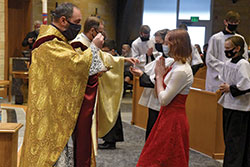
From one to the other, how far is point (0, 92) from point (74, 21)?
24.5 feet

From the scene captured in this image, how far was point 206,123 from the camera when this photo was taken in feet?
19.5

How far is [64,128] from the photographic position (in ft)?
11.3

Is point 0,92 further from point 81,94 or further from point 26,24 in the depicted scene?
point 81,94

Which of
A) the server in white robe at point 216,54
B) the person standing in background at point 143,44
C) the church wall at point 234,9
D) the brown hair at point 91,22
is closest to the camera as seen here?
the brown hair at point 91,22

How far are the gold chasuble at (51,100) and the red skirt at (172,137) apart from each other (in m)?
0.74

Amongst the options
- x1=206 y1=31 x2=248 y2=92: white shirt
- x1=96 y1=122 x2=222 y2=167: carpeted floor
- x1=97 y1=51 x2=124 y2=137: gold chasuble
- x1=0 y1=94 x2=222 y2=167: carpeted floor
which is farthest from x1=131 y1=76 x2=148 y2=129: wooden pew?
x1=97 y1=51 x2=124 y2=137: gold chasuble

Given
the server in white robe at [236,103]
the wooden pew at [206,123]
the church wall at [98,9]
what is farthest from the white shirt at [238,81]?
the church wall at [98,9]

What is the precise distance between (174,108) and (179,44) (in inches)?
20.6

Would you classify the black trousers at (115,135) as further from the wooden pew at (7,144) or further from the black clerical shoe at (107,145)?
the wooden pew at (7,144)

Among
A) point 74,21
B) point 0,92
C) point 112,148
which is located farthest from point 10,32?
point 74,21

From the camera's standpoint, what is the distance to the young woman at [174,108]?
366 centimetres

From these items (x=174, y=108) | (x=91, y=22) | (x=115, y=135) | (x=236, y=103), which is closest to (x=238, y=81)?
(x=236, y=103)

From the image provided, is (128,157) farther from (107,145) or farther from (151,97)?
(151,97)

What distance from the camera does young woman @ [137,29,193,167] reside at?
366 cm
